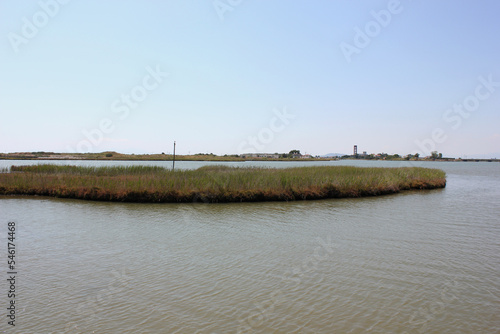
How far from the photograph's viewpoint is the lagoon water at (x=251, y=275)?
15.9 feet

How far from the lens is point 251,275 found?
6637 millimetres

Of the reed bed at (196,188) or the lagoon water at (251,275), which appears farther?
the reed bed at (196,188)

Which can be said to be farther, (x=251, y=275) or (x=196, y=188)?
(x=196, y=188)

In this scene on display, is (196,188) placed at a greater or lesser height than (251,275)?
greater

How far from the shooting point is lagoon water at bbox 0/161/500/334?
4.84 metres

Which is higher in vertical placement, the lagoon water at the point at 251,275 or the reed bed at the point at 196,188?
the reed bed at the point at 196,188

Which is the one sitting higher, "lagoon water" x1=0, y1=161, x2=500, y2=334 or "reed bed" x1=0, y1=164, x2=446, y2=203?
"reed bed" x1=0, y1=164, x2=446, y2=203

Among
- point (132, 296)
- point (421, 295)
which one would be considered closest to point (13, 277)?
point (132, 296)

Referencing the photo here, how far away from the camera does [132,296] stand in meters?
5.55

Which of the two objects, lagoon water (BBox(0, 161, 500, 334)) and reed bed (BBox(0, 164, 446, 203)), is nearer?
lagoon water (BBox(0, 161, 500, 334))

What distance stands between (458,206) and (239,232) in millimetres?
12664

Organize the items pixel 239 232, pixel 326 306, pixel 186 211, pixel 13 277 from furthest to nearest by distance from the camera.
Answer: pixel 186 211 → pixel 239 232 → pixel 13 277 → pixel 326 306

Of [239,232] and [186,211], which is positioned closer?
[239,232]

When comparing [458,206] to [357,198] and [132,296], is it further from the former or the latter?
[132,296]
